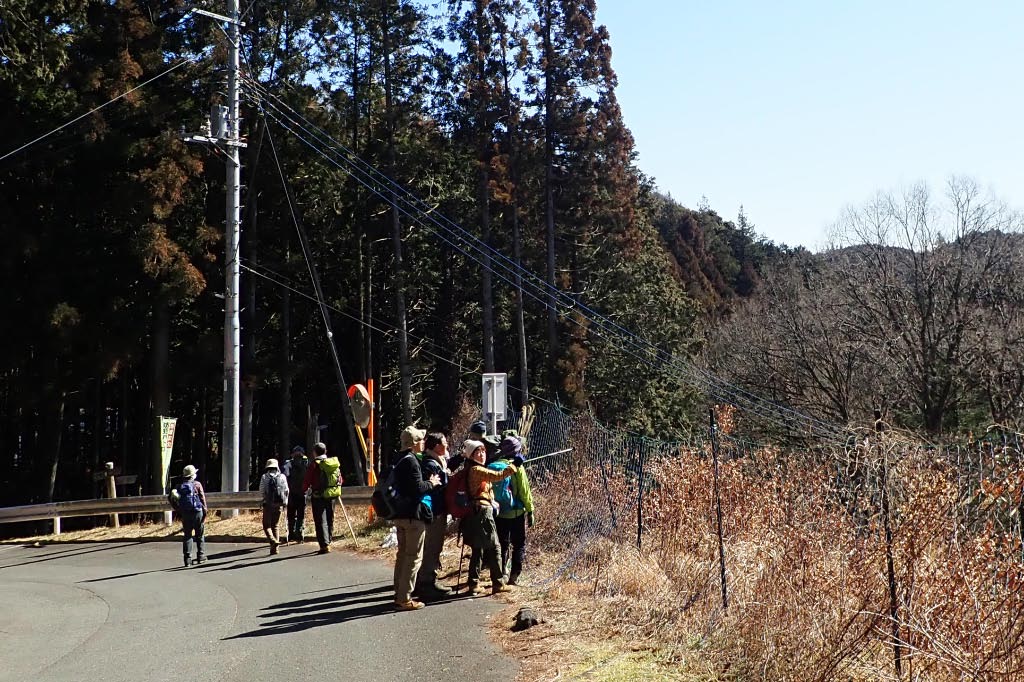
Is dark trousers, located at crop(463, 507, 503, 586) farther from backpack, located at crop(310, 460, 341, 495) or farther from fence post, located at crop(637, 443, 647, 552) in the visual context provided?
backpack, located at crop(310, 460, 341, 495)

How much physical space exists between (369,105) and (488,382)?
24644 mm

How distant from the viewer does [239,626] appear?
10227 mm

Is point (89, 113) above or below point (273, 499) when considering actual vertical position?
above

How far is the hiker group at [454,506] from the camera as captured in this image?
10.3 meters

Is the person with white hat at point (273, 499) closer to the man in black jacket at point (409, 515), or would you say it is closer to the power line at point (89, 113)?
the man in black jacket at point (409, 515)

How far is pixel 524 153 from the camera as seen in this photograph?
37719 mm

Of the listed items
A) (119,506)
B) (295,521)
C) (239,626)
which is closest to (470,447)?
(239,626)

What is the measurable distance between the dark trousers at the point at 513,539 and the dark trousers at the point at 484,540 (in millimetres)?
284

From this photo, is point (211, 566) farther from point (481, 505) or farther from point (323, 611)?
point (481, 505)

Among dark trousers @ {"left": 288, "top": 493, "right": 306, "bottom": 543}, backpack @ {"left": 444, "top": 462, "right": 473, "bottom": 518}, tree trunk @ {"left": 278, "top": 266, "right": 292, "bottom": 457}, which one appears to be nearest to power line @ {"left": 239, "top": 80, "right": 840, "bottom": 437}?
tree trunk @ {"left": 278, "top": 266, "right": 292, "bottom": 457}

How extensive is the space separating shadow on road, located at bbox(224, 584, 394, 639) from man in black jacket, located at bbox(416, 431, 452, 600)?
44 centimetres

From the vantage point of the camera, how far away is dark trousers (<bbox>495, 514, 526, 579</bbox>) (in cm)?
1139

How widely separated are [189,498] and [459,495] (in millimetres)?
6705

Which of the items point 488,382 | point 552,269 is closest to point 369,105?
point 552,269
